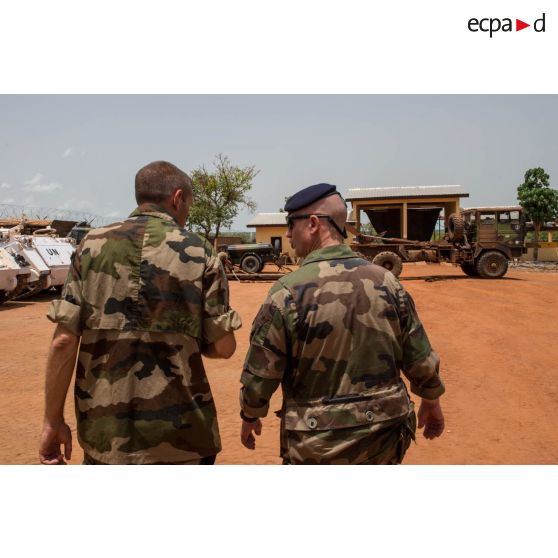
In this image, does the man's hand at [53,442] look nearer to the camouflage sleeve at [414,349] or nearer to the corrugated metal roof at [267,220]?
the camouflage sleeve at [414,349]

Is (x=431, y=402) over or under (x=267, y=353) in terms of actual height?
under

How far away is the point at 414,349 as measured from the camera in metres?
2.14

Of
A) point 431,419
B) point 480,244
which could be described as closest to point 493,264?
point 480,244

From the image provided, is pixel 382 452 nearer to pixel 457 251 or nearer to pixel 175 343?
pixel 175 343

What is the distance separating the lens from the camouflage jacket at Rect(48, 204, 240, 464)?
2.00 meters

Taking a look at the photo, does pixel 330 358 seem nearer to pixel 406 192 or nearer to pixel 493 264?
pixel 493 264

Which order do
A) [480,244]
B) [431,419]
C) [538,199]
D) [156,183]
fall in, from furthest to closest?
[538,199] < [480,244] < [431,419] < [156,183]

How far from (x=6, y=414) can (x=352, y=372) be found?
450cm

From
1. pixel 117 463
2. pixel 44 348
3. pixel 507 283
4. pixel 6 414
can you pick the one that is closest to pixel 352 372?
pixel 117 463

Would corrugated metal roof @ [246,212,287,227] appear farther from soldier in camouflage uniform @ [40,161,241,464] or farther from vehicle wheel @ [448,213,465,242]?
soldier in camouflage uniform @ [40,161,241,464]

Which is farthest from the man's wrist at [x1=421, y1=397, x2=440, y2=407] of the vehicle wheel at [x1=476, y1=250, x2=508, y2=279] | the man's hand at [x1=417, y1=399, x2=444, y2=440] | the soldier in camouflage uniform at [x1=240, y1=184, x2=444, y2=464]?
the vehicle wheel at [x1=476, y1=250, x2=508, y2=279]

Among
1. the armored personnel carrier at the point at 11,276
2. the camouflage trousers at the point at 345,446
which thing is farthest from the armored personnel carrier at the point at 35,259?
the camouflage trousers at the point at 345,446

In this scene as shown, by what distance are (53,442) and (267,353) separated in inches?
37.2

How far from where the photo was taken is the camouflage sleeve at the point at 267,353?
6.52 feet
